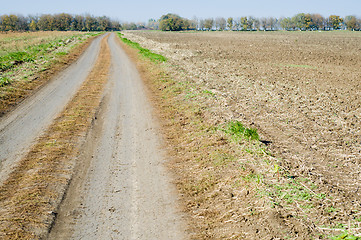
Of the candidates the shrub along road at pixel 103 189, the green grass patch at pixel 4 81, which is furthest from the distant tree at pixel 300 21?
the shrub along road at pixel 103 189

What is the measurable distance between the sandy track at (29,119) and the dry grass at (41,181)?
320 millimetres

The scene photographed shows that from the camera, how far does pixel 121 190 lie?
17.2 ft

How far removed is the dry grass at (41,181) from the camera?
13.8 ft

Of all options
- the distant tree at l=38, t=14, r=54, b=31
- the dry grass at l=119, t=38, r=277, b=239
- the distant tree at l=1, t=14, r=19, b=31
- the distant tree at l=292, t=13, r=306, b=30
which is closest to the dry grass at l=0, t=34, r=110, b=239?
the dry grass at l=119, t=38, r=277, b=239

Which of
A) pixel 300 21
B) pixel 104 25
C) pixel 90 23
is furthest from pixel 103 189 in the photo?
pixel 300 21

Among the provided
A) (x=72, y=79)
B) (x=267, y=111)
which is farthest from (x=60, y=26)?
(x=267, y=111)

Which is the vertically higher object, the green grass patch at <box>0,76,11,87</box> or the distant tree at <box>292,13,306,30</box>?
the distant tree at <box>292,13,306,30</box>

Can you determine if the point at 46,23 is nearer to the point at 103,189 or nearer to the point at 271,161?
the point at 103,189

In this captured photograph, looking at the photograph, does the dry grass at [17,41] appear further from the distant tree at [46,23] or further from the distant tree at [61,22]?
the distant tree at [61,22]

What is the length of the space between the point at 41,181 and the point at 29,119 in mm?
4679

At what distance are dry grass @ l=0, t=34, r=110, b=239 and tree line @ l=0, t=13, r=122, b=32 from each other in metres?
132

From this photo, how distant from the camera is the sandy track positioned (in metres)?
6.67

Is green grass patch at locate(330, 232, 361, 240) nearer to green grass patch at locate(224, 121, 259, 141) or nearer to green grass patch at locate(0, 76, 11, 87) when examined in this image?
green grass patch at locate(224, 121, 259, 141)

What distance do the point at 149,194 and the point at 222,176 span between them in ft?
5.34
